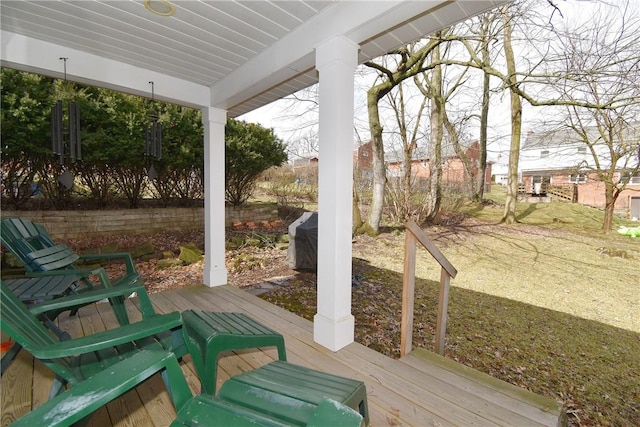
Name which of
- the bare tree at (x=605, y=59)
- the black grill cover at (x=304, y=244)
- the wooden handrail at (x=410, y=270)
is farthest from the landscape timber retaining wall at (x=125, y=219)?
the bare tree at (x=605, y=59)

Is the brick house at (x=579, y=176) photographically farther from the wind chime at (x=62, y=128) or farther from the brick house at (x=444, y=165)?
the wind chime at (x=62, y=128)

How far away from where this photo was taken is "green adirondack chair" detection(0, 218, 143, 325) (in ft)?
7.76

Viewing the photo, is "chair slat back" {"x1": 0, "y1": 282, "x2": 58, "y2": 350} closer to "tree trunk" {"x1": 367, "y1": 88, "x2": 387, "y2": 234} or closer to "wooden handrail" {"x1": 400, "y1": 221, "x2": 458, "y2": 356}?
"wooden handrail" {"x1": 400, "y1": 221, "x2": 458, "y2": 356}

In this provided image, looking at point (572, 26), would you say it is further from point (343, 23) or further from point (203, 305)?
point (203, 305)

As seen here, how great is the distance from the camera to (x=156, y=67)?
324 cm

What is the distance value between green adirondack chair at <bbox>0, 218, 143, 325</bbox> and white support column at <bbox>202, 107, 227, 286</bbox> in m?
1.16

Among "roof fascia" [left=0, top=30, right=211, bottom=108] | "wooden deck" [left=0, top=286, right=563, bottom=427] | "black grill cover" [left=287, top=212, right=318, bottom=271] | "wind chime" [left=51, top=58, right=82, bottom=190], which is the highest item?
"roof fascia" [left=0, top=30, right=211, bottom=108]

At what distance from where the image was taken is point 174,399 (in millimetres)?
1063

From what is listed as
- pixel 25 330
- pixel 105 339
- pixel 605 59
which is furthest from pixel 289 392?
pixel 605 59

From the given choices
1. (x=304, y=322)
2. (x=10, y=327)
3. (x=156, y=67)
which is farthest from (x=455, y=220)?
(x=10, y=327)

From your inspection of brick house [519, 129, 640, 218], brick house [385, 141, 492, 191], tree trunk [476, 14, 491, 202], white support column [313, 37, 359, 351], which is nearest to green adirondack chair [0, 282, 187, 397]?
white support column [313, 37, 359, 351]

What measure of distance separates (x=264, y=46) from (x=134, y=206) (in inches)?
203

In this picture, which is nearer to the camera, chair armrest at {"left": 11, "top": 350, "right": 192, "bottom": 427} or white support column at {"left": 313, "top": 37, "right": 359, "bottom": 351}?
chair armrest at {"left": 11, "top": 350, "right": 192, "bottom": 427}

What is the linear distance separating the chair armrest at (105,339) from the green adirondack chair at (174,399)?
19 centimetres
